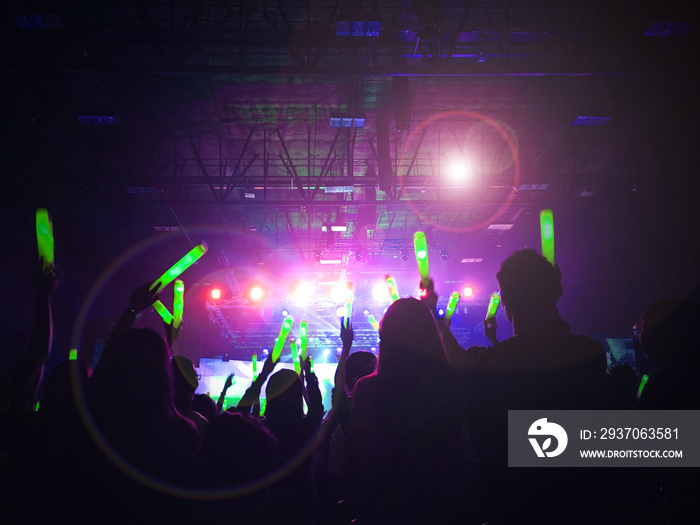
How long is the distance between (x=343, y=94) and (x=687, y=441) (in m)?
8.55

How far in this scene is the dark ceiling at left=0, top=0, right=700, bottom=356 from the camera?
685 centimetres

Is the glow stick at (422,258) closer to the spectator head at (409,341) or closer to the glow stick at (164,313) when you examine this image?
the spectator head at (409,341)

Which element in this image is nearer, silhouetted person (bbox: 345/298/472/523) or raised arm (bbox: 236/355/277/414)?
silhouetted person (bbox: 345/298/472/523)

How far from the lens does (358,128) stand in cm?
1033

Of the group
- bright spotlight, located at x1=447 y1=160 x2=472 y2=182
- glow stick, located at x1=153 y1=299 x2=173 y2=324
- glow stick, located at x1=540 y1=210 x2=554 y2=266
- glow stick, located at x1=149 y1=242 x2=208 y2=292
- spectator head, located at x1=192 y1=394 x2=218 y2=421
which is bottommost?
spectator head, located at x1=192 y1=394 x2=218 y2=421

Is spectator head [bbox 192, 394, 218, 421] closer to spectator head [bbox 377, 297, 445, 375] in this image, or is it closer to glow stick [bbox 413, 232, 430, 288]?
glow stick [bbox 413, 232, 430, 288]

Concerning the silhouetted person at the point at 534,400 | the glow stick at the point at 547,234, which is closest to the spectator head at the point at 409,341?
the silhouetted person at the point at 534,400

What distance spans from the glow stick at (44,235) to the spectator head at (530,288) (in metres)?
2.47

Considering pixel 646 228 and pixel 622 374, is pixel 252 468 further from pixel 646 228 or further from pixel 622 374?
pixel 646 228

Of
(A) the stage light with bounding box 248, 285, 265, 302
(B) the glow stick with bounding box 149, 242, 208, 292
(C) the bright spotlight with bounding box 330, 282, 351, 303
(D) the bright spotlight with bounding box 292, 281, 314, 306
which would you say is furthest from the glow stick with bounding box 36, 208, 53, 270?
(D) the bright spotlight with bounding box 292, 281, 314, 306

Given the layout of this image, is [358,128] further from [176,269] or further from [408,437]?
[408,437]

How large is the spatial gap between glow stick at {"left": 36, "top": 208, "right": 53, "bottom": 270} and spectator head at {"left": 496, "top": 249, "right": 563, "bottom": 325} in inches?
97.3

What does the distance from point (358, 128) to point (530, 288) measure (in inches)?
353

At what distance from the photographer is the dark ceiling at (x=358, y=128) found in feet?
22.5
